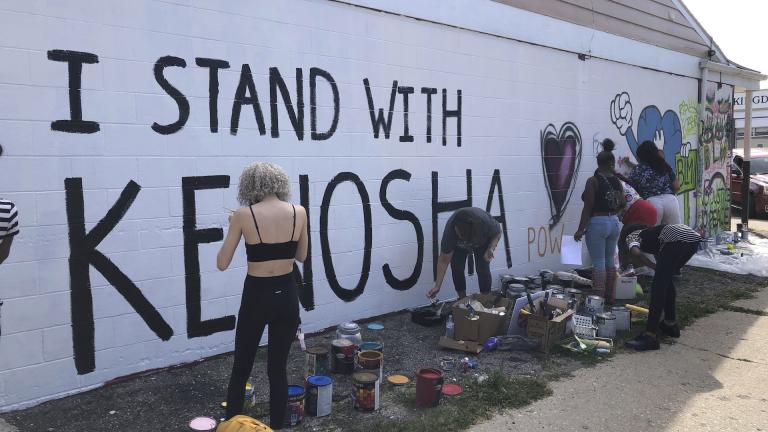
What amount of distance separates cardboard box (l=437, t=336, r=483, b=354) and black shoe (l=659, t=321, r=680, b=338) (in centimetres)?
179

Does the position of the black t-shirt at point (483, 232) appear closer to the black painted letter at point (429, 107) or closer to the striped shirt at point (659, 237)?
the black painted letter at point (429, 107)

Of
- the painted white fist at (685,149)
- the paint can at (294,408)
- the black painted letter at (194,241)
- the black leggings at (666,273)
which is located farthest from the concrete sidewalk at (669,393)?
the painted white fist at (685,149)

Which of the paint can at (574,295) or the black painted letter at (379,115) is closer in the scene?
the black painted letter at (379,115)

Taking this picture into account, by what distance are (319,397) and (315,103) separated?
2768 millimetres

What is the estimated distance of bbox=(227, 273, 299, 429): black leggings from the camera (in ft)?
11.2

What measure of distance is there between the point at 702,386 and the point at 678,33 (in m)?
8.05

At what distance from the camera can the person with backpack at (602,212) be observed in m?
6.50

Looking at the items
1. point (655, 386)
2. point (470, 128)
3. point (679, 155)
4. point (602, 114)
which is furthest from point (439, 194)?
point (679, 155)

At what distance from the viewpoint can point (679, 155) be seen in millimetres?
10742

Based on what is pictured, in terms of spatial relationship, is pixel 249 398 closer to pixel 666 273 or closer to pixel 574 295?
pixel 666 273

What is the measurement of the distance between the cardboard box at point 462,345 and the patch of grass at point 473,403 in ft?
1.70

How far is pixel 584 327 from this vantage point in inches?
218

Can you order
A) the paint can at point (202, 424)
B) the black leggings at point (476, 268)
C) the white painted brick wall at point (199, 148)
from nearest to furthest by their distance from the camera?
the paint can at point (202, 424) → the white painted brick wall at point (199, 148) → the black leggings at point (476, 268)

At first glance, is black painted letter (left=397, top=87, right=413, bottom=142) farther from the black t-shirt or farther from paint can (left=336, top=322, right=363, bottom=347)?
paint can (left=336, top=322, right=363, bottom=347)
